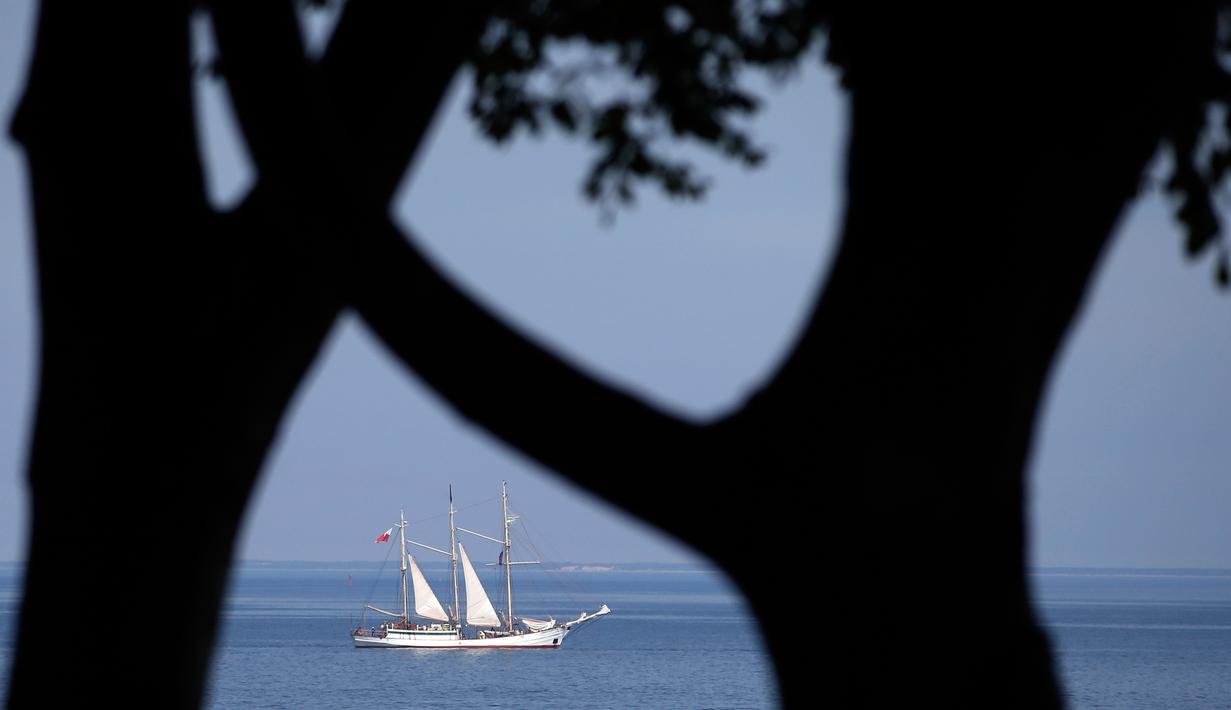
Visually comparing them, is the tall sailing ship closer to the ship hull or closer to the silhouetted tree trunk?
the ship hull

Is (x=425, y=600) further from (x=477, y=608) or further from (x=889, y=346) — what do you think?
(x=889, y=346)

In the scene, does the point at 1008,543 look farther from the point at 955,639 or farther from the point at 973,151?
the point at 973,151

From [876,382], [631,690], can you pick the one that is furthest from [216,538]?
[631,690]

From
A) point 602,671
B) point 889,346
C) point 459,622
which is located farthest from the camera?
point 459,622

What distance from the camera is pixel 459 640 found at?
10106 centimetres

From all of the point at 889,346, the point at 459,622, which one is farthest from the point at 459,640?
the point at 889,346

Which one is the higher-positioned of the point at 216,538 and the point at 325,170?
the point at 325,170

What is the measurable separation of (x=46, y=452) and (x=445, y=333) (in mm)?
1063

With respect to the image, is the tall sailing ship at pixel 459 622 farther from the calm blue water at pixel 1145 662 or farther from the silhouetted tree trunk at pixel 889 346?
the silhouetted tree trunk at pixel 889 346

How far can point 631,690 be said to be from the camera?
79250 millimetres

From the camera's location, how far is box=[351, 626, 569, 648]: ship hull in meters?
101

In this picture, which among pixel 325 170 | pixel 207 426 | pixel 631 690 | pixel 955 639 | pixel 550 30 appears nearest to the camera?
pixel 955 639

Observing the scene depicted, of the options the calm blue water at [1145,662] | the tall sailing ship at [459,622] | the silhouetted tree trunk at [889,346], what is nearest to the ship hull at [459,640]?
the tall sailing ship at [459,622]

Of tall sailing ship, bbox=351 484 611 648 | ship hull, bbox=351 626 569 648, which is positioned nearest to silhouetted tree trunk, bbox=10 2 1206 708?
tall sailing ship, bbox=351 484 611 648
